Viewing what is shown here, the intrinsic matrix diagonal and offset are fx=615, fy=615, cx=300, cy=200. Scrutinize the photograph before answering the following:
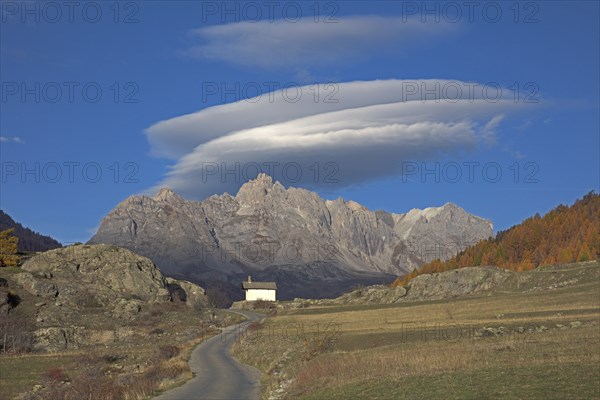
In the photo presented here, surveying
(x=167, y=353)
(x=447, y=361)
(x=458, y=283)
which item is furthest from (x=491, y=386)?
(x=458, y=283)

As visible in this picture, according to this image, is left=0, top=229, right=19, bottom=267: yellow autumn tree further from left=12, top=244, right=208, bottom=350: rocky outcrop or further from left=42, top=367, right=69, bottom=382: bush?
left=42, top=367, right=69, bottom=382: bush

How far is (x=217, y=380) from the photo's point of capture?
130 feet

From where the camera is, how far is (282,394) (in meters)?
31.6

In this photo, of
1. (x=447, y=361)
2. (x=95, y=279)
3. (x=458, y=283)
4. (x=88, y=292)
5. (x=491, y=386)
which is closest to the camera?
(x=491, y=386)

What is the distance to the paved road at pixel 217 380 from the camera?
32.1m

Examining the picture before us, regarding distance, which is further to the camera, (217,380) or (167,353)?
(167,353)

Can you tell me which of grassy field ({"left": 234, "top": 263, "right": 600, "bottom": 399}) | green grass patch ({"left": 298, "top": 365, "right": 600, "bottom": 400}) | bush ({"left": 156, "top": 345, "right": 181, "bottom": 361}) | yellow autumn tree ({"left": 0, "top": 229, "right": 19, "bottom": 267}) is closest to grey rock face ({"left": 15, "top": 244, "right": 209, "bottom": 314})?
yellow autumn tree ({"left": 0, "top": 229, "right": 19, "bottom": 267})

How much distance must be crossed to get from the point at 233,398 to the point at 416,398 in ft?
35.4

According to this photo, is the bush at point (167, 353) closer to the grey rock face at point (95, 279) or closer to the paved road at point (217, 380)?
the paved road at point (217, 380)

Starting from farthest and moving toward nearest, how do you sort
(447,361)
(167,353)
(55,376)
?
(167,353), (55,376), (447,361)

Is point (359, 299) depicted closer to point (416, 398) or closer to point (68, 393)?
point (68, 393)

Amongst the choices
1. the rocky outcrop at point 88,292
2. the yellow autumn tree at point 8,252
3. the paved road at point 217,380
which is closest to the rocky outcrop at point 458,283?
the rocky outcrop at point 88,292

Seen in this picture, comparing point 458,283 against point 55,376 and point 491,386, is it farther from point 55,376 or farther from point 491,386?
point 491,386

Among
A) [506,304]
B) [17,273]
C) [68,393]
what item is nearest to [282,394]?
[68,393]
